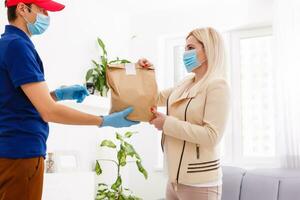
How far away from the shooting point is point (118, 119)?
147cm

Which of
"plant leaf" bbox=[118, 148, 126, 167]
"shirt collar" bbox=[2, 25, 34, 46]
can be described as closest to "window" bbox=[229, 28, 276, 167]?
"plant leaf" bbox=[118, 148, 126, 167]

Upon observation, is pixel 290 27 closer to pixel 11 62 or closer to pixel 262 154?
pixel 262 154

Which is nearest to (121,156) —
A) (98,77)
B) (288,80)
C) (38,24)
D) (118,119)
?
(98,77)

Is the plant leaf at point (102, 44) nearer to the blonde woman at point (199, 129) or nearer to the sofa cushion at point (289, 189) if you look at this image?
the blonde woman at point (199, 129)

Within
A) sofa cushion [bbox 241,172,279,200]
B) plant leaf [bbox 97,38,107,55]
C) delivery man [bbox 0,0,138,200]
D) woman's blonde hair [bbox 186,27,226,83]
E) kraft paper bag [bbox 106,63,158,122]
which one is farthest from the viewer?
plant leaf [bbox 97,38,107,55]

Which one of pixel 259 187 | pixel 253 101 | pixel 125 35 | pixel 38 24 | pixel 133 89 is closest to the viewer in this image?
pixel 38 24

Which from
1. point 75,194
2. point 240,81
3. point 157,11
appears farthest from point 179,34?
point 75,194

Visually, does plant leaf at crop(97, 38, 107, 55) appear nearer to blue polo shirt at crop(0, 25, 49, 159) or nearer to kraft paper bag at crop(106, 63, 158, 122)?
kraft paper bag at crop(106, 63, 158, 122)

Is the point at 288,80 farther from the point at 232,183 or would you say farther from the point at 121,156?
the point at 121,156

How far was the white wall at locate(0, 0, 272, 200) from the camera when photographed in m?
2.91

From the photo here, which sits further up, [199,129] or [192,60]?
[192,60]

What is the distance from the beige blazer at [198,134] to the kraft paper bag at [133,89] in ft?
0.47

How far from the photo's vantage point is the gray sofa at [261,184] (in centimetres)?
278

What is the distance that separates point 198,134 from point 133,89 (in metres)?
0.35
